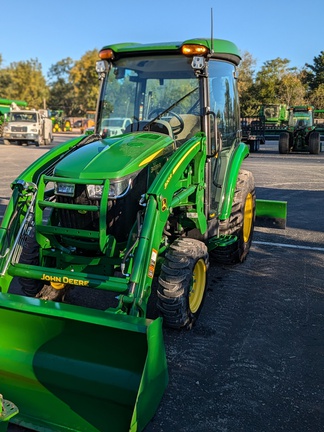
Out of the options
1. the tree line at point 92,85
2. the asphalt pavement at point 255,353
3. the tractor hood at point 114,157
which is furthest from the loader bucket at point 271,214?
the tree line at point 92,85

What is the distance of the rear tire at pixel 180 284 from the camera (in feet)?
12.5

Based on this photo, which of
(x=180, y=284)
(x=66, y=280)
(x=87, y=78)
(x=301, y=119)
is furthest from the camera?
(x=87, y=78)

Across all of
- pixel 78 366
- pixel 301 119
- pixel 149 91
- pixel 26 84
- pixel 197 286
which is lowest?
pixel 78 366

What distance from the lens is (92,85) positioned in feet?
→ 208

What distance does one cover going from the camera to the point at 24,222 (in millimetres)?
3975

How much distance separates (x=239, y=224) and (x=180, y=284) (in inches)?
74.2

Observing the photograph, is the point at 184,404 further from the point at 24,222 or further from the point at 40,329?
the point at 24,222

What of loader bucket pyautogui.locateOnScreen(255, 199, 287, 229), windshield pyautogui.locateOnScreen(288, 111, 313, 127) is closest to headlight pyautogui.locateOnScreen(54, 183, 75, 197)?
loader bucket pyautogui.locateOnScreen(255, 199, 287, 229)

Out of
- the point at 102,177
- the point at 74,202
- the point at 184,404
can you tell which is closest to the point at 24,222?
the point at 74,202

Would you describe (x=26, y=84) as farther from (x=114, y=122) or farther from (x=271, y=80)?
(x=114, y=122)

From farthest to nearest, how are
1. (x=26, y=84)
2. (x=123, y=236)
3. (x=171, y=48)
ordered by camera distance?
(x=26, y=84) < (x=171, y=48) < (x=123, y=236)

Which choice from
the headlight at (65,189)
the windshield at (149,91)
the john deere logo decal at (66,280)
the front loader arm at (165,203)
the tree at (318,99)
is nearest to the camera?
the front loader arm at (165,203)

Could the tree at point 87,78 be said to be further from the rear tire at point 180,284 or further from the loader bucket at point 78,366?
the loader bucket at point 78,366

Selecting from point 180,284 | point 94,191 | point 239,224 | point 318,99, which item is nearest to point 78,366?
point 180,284
